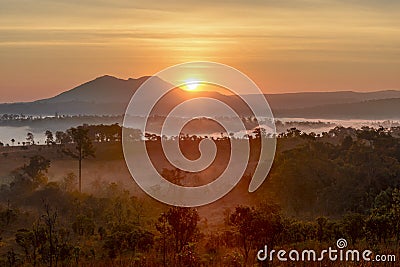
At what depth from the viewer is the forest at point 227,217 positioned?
14.9m

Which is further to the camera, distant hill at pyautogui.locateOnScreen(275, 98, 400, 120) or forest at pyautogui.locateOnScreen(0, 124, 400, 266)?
distant hill at pyautogui.locateOnScreen(275, 98, 400, 120)

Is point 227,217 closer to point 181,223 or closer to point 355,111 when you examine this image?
point 181,223

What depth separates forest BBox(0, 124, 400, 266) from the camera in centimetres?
1494

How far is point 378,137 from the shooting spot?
131 feet

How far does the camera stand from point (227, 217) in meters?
26.0

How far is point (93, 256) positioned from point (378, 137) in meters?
27.7

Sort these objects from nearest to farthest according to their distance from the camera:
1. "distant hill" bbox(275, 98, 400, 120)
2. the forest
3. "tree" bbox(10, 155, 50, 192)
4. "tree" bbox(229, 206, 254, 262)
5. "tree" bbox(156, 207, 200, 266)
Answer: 1. "tree" bbox(229, 206, 254, 262)
2. "tree" bbox(156, 207, 200, 266)
3. the forest
4. "tree" bbox(10, 155, 50, 192)
5. "distant hill" bbox(275, 98, 400, 120)

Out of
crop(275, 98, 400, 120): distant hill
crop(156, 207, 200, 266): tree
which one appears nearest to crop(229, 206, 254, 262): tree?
crop(156, 207, 200, 266): tree

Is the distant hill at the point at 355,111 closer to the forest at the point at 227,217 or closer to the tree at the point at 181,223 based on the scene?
the forest at the point at 227,217

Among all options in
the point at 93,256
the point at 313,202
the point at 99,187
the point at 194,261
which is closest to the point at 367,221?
the point at 194,261

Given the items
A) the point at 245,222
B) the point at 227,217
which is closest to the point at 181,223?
the point at 245,222

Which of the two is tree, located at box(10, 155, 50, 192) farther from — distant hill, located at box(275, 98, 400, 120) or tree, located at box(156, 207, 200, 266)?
distant hill, located at box(275, 98, 400, 120)

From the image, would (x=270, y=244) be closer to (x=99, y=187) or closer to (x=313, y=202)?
(x=313, y=202)

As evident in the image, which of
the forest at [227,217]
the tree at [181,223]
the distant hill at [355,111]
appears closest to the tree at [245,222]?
the forest at [227,217]
